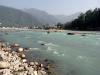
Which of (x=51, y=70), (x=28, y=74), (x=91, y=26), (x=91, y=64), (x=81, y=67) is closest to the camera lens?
(x=28, y=74)

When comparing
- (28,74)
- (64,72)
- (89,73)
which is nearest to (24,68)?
(28,74)

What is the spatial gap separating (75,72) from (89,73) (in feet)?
4.37

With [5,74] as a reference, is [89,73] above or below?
Answer: below

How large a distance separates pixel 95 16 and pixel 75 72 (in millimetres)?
99809

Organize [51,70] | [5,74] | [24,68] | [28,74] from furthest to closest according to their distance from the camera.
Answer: [51,70]
[24,68]
[28,74]
[5,74]

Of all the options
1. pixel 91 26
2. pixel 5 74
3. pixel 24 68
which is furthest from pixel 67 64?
pixel 91 26

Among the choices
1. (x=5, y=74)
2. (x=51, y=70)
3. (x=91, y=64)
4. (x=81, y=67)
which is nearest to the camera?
(x=5, y=74)

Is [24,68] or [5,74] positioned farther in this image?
[24,68]

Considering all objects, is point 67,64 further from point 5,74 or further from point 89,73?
point 5,74

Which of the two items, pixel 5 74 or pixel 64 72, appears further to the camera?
pixel 64 72

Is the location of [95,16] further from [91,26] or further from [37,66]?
[37,66]

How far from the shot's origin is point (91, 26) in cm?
11744

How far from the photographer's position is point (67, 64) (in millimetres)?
26797

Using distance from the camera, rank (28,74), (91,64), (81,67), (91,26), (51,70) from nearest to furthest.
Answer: (28,74) → (51,70) → (81,67) → (91,64) → (91,26)
